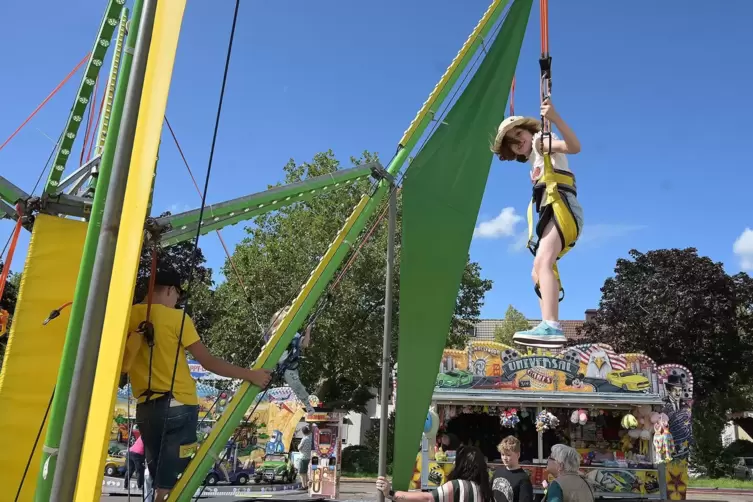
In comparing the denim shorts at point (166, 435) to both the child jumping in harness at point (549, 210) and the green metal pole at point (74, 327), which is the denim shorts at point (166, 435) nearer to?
the green metal pole at point (74, 327)

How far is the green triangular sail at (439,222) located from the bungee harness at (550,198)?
1.47 feet

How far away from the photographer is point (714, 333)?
980 inches

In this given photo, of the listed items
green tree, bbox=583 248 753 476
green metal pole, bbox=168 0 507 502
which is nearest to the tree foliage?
green tree, bbox=583 248 753 476

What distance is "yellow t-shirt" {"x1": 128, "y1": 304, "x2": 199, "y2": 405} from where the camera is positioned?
278cm

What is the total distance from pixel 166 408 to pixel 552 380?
1212cm

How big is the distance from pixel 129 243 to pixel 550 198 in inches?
115

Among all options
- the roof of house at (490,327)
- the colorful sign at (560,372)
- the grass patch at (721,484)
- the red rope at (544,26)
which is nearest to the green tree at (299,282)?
the colorful sign at (560,372)

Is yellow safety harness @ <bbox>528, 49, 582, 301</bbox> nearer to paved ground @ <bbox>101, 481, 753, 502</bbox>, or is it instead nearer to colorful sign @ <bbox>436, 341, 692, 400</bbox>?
colorful sign @ <bbox>436, 341, 692, 400</bbox>

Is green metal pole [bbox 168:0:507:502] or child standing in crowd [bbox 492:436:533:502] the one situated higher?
green metal pole [bbox 168:0:507:502]

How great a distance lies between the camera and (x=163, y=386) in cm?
278

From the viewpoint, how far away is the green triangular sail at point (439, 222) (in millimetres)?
3992

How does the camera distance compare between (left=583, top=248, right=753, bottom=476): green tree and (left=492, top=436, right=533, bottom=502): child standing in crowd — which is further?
(left=583, top=248, right=753, bottom=476): green tree

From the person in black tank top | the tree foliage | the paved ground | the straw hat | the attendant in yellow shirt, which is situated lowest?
the paved ground

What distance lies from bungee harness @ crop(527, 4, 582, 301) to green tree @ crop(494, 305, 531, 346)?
35.4 metres
